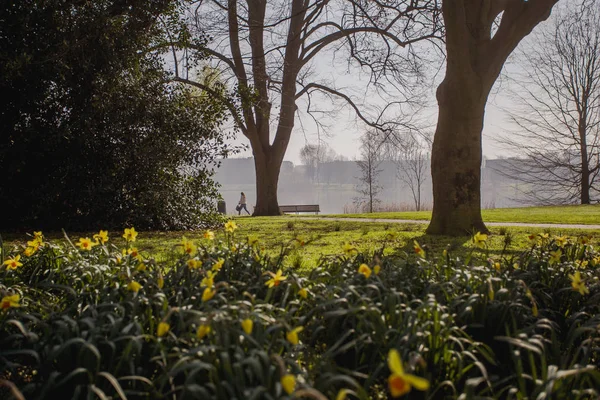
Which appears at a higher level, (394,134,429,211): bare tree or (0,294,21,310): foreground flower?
(394,134,429,211): bare tree

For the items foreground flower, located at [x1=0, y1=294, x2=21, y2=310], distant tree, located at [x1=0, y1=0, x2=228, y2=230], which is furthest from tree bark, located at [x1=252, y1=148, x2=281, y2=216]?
foreground flower, located at [x1=0, y1=294, x2=21, y2=310]

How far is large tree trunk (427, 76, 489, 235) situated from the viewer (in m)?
7.70

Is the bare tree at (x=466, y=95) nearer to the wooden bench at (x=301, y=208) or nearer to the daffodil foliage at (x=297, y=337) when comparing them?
the daffodil foliage at (x=297, y=337)

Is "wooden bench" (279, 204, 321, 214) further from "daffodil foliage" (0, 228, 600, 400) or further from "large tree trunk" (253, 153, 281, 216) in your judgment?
"daffodil foliage" (0, 228, 600, 400)

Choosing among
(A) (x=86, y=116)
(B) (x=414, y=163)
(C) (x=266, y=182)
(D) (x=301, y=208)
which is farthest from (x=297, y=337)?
(B) (x=414, y=163)

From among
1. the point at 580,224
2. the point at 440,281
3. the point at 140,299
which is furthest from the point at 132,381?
the point at 580,224

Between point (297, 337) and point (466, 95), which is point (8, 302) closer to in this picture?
point (297, 337)

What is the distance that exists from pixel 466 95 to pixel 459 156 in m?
0.99

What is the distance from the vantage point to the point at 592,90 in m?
21.7

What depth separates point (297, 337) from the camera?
192 centimetres

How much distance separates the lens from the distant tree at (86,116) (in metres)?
8.06

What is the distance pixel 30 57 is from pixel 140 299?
269 inches

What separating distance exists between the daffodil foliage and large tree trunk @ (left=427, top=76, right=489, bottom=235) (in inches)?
171

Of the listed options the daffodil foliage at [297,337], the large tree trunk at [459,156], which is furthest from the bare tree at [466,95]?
the daffodil foliage at [297,337]
